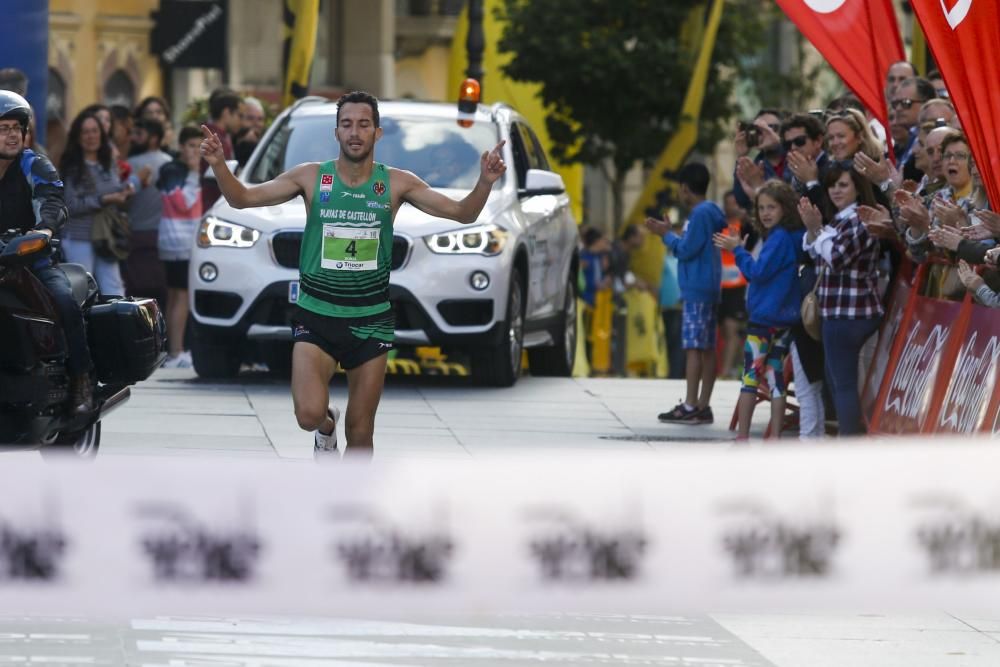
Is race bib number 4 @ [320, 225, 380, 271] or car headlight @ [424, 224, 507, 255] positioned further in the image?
car headlight @ [424, 224, 507, 255]

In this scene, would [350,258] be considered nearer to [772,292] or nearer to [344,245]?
[344,245]

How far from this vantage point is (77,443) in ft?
33.5

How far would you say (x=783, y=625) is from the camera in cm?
672

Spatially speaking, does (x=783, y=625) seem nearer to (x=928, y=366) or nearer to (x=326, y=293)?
(x=326, y=293)

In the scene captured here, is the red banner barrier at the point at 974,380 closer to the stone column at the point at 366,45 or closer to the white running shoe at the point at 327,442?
the white running shoe at the point at 327,442

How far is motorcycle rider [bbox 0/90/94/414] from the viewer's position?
9477 millimetres

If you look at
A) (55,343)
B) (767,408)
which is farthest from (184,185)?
(55,343)

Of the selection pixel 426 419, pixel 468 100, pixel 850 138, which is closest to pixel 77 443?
pixel 426 419

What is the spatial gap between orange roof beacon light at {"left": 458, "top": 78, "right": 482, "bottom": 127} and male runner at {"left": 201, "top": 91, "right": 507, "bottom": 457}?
6.10m

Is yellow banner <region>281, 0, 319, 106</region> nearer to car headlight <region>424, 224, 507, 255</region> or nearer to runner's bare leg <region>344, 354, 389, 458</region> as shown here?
car headlight <region>424, 224, 507, 255</region>

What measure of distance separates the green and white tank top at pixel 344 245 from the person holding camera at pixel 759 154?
4.17 m

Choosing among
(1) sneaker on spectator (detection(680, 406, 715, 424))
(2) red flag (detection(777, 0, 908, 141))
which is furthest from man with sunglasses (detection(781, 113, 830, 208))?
(1) sneaker on spectator (detection(680, 406, 715, 424))

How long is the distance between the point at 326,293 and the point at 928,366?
343 centimetres

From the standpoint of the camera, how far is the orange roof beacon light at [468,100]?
1520 cm
